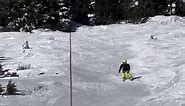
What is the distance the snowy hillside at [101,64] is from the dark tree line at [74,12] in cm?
192

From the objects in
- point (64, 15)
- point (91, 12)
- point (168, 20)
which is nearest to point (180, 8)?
point (168, 20)

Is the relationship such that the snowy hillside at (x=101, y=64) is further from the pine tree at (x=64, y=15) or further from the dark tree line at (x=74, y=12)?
the dark tree line at (x=74, y=12)

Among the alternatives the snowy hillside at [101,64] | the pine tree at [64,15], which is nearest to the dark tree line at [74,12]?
the pine tree at [64,15]

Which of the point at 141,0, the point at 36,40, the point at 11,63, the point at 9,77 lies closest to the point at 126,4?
the point at 141,0

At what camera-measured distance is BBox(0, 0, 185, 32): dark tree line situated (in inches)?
1608

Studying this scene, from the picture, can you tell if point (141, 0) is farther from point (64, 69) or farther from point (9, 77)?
point (9, 77)

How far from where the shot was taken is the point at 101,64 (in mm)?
27250

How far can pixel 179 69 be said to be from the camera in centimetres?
2486

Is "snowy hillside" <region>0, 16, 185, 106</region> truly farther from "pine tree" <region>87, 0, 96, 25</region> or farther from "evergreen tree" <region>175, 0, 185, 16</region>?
"pine tree" <region>87, 0, 96, 25</region>

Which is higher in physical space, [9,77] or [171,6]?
[171,6]

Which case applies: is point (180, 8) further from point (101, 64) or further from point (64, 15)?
point (101, 64)

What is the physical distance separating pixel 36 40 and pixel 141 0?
16.1 m

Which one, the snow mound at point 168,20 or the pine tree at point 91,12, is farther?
the pine tree at point 91,12

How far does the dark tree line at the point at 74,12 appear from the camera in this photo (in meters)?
40.8
